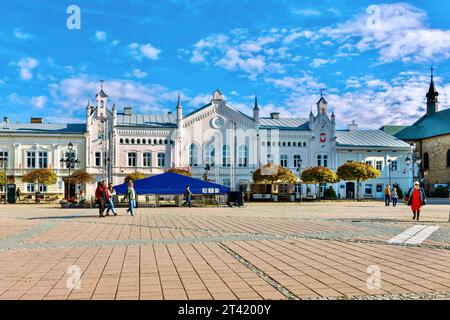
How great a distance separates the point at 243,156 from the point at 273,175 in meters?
10.4

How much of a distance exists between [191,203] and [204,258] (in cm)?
2683

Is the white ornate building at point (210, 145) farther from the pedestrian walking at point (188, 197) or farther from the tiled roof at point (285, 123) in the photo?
the pedestrian walking at point (188, 197)

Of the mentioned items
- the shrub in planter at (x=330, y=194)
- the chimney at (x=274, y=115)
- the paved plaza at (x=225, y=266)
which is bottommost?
A: the shrub in planter at (x=330, y=194)

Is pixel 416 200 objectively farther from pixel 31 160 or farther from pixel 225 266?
pixel 31 160

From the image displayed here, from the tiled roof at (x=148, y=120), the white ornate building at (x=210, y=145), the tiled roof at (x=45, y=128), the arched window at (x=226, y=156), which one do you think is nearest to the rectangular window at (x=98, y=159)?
the white ornate building at (x=210, y=145)

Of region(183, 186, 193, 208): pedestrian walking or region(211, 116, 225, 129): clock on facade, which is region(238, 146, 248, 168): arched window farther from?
region(183, 186, 193, 208): pedestrian walking

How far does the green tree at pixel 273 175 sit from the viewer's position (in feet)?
156

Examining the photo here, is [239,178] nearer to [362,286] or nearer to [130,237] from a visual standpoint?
[130,237]

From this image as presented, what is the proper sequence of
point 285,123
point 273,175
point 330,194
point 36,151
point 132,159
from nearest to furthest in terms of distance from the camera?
point 273,175 < point 36,151 < point 330,194 < point 132,159 < point 285,123

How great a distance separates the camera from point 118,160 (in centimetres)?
5447

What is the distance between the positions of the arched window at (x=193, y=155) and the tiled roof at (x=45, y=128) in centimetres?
1329

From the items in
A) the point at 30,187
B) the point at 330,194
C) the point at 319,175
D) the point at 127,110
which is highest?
the point at 127,110

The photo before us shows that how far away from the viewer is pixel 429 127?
76.1 meters

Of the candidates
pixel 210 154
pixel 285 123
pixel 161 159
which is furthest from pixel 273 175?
pixel 161 159
